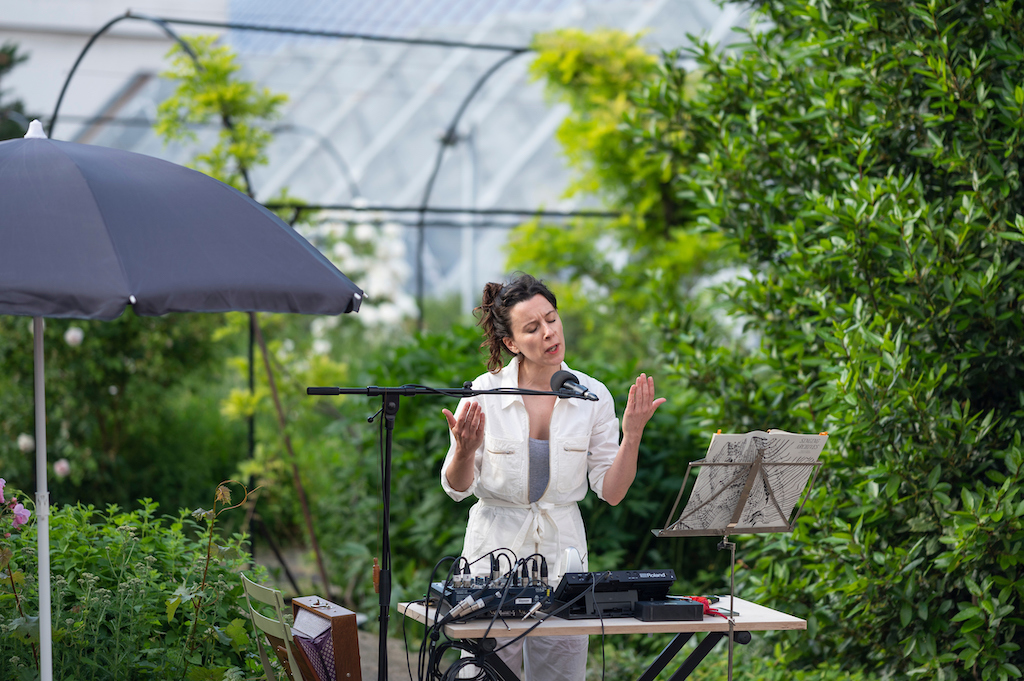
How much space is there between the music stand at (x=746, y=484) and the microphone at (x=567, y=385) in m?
0.38

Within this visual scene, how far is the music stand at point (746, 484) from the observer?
2611 millimetres

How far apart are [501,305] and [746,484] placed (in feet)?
3.25

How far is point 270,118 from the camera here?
18.8 ft

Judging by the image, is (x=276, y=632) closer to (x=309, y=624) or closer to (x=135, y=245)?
(x=309, y=624)

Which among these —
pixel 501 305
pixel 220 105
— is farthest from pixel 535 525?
pixel 220 105

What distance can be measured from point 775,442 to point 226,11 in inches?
504

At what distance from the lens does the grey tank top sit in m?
3.00

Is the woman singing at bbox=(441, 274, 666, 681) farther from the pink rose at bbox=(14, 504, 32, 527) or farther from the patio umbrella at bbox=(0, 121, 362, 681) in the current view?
the pink rose at bbox=(14, 504, 32, 527)

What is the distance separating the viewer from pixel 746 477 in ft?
8.76

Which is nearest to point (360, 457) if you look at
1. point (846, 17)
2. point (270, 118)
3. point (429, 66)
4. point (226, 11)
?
point (270, 118)

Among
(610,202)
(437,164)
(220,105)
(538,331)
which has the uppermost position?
(220,105)

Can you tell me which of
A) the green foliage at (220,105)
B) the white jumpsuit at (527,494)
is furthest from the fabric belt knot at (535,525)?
the green foliage at (220,105)

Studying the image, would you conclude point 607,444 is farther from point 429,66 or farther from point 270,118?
point 429,66

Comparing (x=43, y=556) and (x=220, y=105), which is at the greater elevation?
(x=220, y=105)
